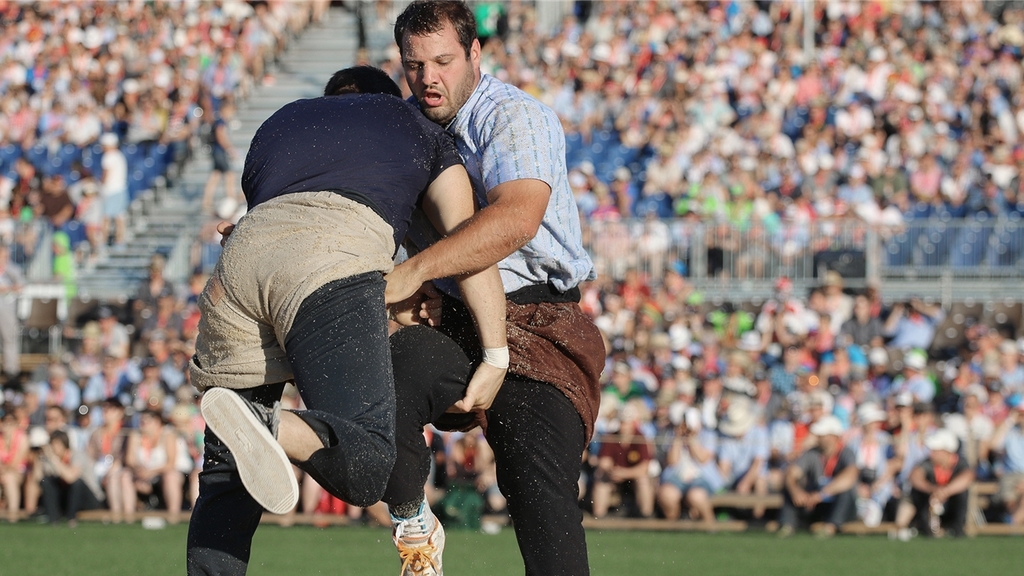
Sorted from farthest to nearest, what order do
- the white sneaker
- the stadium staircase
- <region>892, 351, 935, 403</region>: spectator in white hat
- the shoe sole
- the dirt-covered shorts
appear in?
1. the stadium staircase
2. <region>892, 351, 935, 403</region>: spectator in white hat
3. the white sneaker
4. the dirt-covered shorts
5. the shoe sole

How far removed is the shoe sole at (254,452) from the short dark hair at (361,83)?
129 centimetres

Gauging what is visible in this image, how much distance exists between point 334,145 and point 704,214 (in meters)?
12.3

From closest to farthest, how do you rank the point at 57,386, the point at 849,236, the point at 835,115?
the point at 57,386
the point at 849,236
the point at 835,115

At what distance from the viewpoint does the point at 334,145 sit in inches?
174

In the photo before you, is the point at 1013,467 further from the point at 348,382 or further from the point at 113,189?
the point at 113,189

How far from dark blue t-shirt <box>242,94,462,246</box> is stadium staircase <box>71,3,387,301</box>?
12.6m

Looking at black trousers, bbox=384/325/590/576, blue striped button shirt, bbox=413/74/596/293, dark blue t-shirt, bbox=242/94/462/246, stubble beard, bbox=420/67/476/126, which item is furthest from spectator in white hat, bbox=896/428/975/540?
dark blue t-shirt, bbox=242/94/462/246

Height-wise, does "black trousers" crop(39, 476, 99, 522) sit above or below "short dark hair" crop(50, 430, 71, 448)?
below

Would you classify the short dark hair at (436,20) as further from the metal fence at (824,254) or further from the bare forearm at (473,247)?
the metal fence at (824,254)

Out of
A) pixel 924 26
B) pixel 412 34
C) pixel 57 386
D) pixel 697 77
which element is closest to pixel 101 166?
pixel 57 386

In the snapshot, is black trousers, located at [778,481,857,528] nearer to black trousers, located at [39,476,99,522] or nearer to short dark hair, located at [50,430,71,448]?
black trousers, located at [39,476,99,522]

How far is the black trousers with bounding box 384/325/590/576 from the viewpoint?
15.8 feet

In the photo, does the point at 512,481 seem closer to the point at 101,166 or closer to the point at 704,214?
the point at 704,214

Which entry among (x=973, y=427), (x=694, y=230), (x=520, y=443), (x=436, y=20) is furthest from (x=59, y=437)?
(x=436, y=20)
